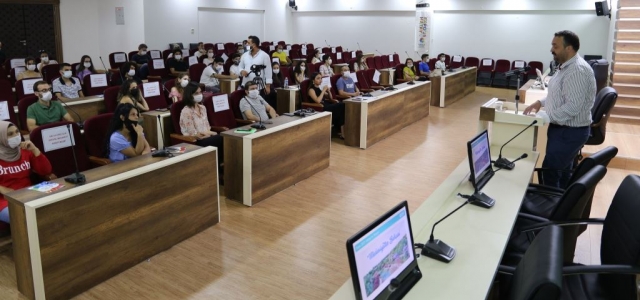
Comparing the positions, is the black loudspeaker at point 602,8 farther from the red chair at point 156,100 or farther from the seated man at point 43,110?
the seated man at point 43,110

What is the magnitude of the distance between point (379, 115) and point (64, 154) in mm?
4109

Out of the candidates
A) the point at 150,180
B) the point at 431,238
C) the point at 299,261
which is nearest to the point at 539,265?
the point at 431,238

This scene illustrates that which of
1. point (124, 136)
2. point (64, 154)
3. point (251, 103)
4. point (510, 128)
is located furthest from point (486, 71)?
point (64, 154)

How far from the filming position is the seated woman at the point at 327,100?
7.00 metres

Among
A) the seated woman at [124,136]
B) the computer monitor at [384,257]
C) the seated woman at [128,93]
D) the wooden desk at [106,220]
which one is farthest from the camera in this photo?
the seated woman at [128,93]

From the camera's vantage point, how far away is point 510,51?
13711 millimetres

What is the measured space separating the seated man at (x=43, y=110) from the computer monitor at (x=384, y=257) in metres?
4.08

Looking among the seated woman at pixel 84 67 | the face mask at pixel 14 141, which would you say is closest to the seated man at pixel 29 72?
the seated woman at pixel 84 67

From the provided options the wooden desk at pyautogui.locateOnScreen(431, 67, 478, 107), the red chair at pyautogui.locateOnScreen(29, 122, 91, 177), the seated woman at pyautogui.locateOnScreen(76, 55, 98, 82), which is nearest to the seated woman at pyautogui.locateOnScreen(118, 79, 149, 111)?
the red chair at pyautogui.locateOnScreen(29, 122, 91, 177)

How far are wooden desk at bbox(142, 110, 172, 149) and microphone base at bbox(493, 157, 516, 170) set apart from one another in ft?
10.4

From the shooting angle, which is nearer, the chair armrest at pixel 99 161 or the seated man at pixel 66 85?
the chair armrest at pixel 99 161

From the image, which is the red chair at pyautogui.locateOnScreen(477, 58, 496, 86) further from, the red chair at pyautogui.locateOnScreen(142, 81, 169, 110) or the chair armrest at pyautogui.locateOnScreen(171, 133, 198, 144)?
the chair armrest at pyautogui.locateOnScreen(171, 133, 198, 144)

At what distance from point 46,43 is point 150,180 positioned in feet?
32.1

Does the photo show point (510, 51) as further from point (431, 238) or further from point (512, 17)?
point (431, 238)
